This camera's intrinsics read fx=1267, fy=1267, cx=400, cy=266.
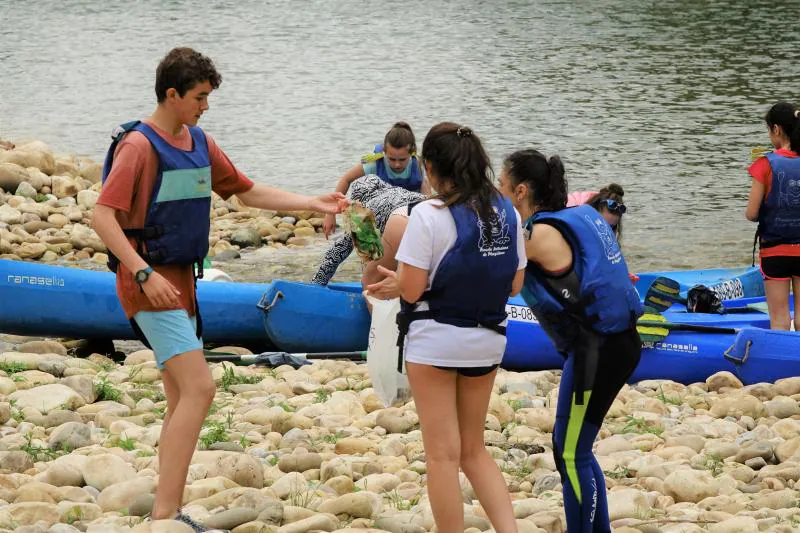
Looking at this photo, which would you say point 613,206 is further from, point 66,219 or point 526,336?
point 66,219

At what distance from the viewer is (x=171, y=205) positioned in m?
4.69

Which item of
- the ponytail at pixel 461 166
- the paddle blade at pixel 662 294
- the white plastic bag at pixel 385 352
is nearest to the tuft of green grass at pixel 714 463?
the white plastic bag at pixel 385 352

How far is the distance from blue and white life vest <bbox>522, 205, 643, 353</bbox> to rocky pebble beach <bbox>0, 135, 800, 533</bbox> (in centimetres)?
85

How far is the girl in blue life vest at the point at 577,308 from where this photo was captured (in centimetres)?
455

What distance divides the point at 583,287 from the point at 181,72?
165 centimetres

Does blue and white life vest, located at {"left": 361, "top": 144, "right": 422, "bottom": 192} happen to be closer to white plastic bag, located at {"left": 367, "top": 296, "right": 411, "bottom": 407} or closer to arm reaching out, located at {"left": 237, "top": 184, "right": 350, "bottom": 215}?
arm reaching out, located at {"left": 237, "top": 184, "right": 350, "bottom": 215}

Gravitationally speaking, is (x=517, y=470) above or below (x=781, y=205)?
below

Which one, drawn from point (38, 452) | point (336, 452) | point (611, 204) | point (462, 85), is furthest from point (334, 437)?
point (462, 85)

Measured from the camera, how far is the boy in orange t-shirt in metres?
4.57

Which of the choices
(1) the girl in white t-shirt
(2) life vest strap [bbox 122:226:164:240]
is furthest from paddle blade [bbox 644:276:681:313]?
(2) life vest strap [bbox 122:226:164:240]

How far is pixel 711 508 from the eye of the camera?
545cm

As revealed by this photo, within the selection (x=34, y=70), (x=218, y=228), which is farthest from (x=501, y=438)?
(x=34, y=70)

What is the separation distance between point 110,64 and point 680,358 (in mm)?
23483

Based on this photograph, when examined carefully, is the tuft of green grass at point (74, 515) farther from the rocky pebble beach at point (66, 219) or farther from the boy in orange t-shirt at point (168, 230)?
the rocky pebble beach at point (66, 219)
